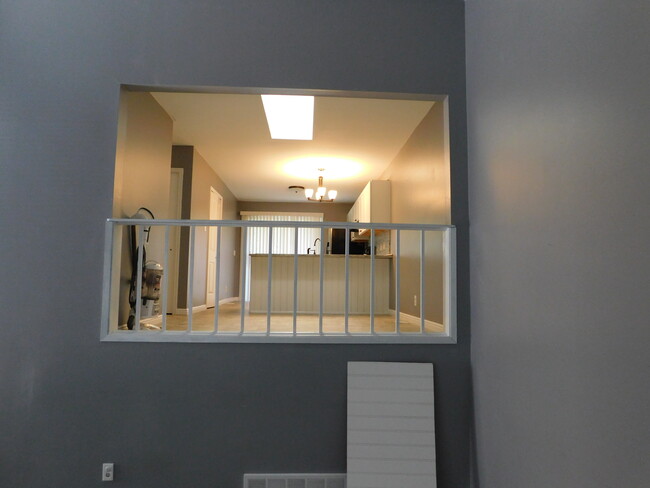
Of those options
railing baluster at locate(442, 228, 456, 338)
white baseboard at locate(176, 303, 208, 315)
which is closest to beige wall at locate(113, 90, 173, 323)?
white baseboard at locate(176, 303, 208, 315)

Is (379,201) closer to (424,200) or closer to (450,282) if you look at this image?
(424,200)

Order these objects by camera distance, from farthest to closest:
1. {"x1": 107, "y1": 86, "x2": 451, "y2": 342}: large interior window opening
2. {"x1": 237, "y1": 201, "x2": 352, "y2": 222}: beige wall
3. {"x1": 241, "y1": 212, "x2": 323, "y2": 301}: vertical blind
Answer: {"x1": 241, "y1": 212, "x2": 323, "y2": 301}: vertical blind, {"x1": 237, "y1": 201, "x2": 352, "y2": 222}: beige wall, {"x1": 107, "y1": 86, "x2": 451, "y2": 342}: large interior window opening

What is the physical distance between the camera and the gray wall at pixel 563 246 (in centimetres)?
144

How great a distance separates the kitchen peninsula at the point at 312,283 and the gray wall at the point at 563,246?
3.71 metres

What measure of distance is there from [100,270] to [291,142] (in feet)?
11.5

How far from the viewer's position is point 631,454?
143 centimetres

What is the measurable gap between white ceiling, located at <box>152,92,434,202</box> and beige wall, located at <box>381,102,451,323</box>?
0.71 feet

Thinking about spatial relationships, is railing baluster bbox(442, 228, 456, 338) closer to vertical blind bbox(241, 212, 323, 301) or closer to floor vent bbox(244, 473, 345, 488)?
floor vent bbox(244, 473, 345, 488)

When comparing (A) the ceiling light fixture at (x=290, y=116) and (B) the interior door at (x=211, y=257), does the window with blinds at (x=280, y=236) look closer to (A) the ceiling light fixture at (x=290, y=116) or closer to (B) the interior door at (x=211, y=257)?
(B) the interior door at (x=211, y=257)

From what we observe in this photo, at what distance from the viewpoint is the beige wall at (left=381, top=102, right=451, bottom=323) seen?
14.0 feet

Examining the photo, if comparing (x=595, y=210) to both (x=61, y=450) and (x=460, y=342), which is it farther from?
(x=61, y=450)

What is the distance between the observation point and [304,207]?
10.3 metres

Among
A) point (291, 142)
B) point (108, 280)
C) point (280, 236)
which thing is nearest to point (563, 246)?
point (108, 280)

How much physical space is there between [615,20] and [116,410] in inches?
123
